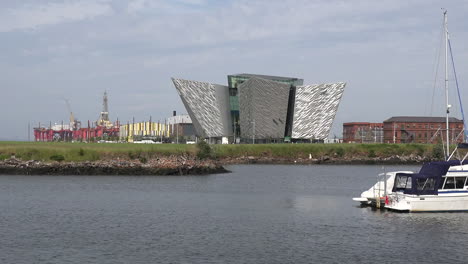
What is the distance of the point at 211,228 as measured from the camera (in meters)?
33.5

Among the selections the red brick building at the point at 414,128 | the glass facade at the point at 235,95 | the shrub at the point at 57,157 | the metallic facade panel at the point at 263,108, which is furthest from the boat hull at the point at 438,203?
the red brick building at the point at 414,128

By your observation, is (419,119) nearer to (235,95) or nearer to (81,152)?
(235,95)

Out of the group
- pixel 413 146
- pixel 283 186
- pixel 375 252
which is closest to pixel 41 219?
pixel 375 252

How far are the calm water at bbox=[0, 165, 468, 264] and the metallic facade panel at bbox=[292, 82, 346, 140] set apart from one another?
8025cm

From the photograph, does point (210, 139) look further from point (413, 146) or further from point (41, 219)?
point (41, 219)

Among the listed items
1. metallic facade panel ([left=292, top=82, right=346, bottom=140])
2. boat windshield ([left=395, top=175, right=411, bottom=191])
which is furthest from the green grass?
metallic facade panel ([left=292, top=82, right=346, bottom=140])

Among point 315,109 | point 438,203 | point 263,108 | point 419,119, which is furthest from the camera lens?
point 419,119

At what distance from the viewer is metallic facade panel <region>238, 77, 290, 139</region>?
133 metres

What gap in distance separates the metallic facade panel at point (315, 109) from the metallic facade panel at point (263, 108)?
3.17 m

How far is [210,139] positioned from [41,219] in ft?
335

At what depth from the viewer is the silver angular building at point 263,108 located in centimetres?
13238

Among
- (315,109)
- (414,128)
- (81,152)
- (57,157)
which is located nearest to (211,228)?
(57,157)

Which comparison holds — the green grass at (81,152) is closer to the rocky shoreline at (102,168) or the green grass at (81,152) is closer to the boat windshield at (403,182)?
the rocky shoreline at (102,168)

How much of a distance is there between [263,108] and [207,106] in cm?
1234
